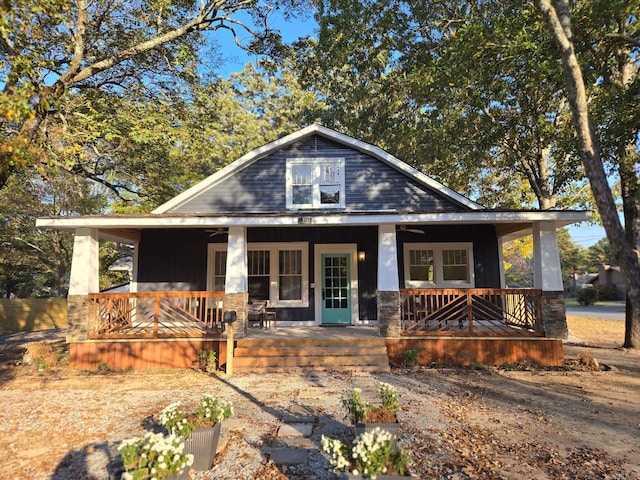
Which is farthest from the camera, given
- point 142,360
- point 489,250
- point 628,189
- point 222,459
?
point 489,250

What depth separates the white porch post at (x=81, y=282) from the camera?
28.6 feet

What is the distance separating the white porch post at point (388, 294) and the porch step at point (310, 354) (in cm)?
36

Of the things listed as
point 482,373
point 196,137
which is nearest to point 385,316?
point 482,373

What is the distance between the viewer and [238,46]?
12.1 m

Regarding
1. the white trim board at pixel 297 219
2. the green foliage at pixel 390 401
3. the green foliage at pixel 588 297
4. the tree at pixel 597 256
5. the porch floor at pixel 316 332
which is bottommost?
the green foliage at pixel 390 401

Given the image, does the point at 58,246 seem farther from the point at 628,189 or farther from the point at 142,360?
the point at 628,189

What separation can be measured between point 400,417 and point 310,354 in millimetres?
3153

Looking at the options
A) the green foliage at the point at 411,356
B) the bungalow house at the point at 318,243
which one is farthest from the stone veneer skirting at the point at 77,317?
the green foliage at the point at 411,356

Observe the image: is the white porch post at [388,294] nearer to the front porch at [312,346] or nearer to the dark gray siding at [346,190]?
the front porch at [312,346]

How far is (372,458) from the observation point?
310 centimetres

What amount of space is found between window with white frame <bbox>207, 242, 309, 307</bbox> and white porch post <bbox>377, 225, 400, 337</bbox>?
3.14m

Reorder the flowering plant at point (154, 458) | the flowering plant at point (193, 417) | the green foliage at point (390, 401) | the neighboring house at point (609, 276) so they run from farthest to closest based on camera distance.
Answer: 1. the neighboring house at point (609, 276)
2. the green foliage at point (390, 401)
3. the flowering plant at point (193, 417)
4. the flowering plant at point (154, 458)

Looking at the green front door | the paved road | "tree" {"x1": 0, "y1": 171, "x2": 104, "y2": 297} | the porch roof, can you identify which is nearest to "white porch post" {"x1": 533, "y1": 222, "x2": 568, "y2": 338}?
the porch roof

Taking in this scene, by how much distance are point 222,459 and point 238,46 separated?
1153 centimetres
